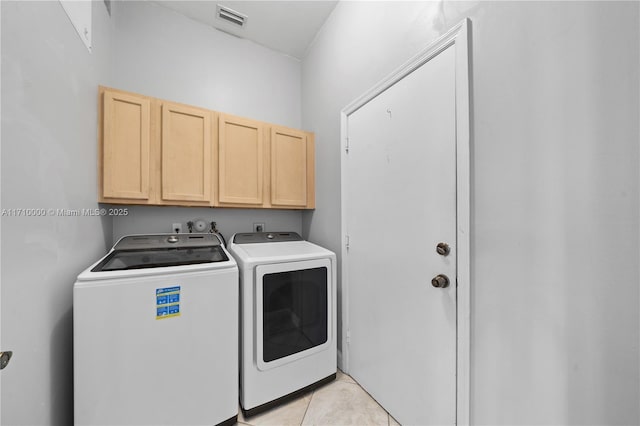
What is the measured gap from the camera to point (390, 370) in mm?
1386

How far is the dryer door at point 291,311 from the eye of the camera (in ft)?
4.66

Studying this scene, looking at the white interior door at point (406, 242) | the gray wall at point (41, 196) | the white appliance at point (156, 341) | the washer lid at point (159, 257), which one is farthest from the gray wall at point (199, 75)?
the white interior door at point (406, 242)

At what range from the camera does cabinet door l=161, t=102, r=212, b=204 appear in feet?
5.46

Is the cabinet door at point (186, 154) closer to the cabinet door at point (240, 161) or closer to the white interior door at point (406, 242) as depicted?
the cabinet door at point (240, 161)

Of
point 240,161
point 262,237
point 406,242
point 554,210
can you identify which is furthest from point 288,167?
point 554,210

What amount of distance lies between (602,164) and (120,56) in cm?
290

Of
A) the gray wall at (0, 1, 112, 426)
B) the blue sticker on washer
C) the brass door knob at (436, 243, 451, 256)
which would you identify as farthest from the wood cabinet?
the brass door knob at (436, 243, 451, 256)

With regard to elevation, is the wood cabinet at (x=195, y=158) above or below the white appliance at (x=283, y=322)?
above

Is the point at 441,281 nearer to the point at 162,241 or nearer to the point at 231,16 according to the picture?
the point at 162,241

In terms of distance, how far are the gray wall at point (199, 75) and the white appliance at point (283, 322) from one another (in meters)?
0.69

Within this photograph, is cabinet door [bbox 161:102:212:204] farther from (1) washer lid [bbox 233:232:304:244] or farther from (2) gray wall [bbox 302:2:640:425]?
(2) gray wall [bbox 302:2:640:425]

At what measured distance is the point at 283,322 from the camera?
1499 mm

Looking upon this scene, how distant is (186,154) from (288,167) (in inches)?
32.3

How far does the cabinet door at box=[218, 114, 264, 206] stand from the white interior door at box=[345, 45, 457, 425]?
0.82m
